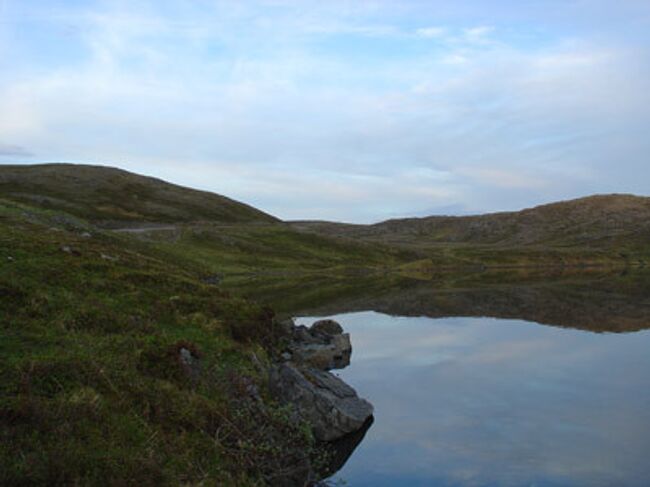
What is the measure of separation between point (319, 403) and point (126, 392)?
7.24 m

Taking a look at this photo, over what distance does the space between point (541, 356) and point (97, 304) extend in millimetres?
26987

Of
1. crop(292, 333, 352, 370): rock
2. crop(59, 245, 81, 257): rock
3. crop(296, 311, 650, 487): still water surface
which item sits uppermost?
crop(59, 245, 81, 257): rock

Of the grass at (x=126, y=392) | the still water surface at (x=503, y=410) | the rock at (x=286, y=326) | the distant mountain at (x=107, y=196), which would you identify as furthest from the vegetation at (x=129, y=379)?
the distant mountain at (x=107, y=196)

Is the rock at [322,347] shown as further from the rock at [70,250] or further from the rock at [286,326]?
the rock at [70,250]

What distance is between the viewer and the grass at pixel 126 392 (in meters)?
12.2

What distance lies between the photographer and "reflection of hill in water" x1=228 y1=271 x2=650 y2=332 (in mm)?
55719

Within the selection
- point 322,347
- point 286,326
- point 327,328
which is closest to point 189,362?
point 322,347

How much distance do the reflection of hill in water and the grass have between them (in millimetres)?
28122

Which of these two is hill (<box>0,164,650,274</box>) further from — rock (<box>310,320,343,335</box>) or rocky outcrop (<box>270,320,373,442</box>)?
rocky outcrop (<box>270,320,373,442</box>)

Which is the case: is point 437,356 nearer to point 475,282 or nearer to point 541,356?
point 541,356

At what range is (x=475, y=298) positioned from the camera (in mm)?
72625

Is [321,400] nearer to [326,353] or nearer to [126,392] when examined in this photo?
[126,392]

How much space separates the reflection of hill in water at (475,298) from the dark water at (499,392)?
0.54 m

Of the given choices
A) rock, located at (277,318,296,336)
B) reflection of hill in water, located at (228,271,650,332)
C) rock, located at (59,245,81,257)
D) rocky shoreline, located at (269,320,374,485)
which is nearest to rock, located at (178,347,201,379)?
rocky shoreline, located at (269,320,374,485)
